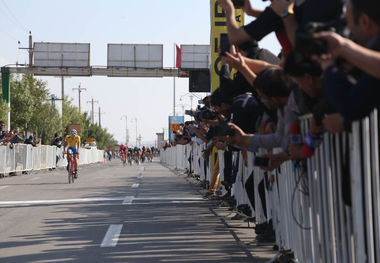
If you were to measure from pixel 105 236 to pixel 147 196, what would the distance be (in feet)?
21.4

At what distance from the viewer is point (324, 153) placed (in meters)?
4.53

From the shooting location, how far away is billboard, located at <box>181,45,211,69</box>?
175 feet

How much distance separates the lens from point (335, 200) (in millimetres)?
4328

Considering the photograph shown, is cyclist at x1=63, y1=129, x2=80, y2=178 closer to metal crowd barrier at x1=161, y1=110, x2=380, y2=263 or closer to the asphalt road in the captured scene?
the asphalt road

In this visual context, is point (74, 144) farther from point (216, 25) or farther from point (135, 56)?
point (135, 56)

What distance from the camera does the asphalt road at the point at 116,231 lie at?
6688mm

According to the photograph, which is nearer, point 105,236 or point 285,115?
point 285,115

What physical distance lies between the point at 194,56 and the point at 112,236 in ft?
153

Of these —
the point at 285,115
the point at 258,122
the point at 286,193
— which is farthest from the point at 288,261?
the point at 258,122

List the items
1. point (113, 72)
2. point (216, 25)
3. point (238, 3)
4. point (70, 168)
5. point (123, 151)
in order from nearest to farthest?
point (238, 3)
point (216, 25)
point (70, 168)
point (113, 72)
point (123, 151)

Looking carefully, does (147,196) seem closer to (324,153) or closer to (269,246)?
(269,246)

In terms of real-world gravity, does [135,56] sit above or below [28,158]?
above

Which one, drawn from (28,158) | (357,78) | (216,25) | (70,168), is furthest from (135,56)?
(357,78)

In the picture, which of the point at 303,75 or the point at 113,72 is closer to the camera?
the point at 303,75
